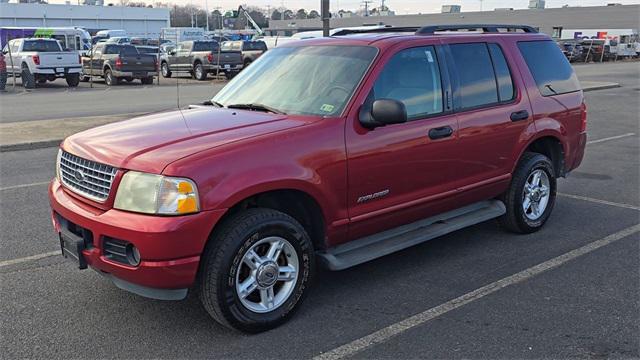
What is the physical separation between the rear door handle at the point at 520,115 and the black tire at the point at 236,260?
8.19ft

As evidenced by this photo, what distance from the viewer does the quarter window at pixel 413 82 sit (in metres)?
4.46

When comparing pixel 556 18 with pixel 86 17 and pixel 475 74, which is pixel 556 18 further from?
pixel 475 74

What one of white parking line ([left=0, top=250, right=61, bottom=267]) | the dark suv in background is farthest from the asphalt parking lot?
the dark suv in background

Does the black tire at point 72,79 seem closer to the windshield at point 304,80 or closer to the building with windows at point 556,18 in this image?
the windshield at point 304,80

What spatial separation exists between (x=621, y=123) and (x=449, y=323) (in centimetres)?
1170

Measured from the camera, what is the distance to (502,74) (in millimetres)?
5422

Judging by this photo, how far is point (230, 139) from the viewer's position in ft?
12.2

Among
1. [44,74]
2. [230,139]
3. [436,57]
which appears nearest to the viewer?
[230,139]

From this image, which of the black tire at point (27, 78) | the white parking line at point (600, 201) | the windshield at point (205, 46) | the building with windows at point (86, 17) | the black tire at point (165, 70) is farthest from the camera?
the building with windows at point (86, 17)

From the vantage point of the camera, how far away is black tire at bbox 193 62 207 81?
28859 millimetres

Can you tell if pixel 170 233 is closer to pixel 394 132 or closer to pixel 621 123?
pixel 394 132

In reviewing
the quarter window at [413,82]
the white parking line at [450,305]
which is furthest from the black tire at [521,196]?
the quarter window at [413,82]

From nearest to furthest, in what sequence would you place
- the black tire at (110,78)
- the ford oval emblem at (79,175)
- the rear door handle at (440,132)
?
the ford oval emblem at (79,175) → the rear door handle at (440,132) → the black tire at (110,78)

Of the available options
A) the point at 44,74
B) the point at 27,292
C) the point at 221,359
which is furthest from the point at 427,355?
the point at 44,74
